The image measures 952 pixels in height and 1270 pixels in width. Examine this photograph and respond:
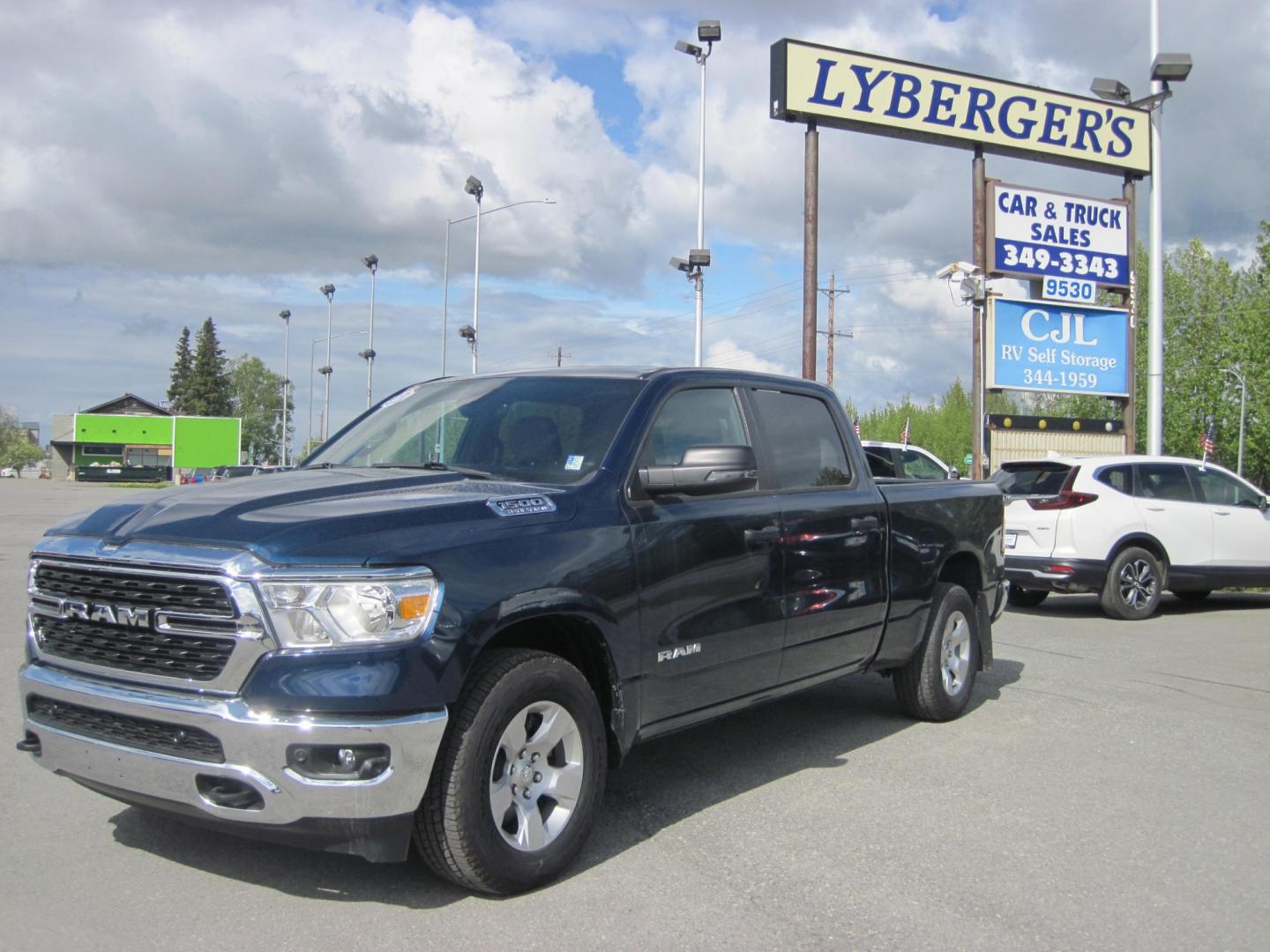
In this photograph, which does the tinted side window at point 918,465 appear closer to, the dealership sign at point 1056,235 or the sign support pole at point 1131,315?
the dealership sign at point 1056,235

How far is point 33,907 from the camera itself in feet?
12.5

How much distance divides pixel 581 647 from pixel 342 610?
44.2 inches

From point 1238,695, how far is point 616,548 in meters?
5.55

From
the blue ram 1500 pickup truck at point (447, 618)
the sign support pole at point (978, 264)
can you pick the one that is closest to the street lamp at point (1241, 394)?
the sign support pole at point (978, 264)

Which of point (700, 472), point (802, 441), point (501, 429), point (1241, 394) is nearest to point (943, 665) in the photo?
point (802, 441)

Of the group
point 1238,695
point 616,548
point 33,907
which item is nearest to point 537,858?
point 616,548

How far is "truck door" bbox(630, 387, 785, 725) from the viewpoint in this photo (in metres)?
4.51

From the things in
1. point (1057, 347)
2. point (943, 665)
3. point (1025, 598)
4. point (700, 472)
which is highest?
point (1057, 347)

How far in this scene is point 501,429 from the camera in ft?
16.3

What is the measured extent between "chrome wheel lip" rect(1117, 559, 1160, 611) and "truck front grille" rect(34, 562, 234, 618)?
401 inches

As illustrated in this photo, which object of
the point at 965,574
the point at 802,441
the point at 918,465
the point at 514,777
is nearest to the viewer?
the point at 514,777

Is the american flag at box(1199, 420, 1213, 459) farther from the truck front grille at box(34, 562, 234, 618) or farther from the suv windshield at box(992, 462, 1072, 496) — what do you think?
the truck front grille at box(34, 562, 234, 618)

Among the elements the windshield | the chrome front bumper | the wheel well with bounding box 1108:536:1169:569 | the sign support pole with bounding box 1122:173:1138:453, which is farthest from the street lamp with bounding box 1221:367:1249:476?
the chrome front bumper

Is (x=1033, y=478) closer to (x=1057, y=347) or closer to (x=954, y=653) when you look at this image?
(x=954, y=653)
